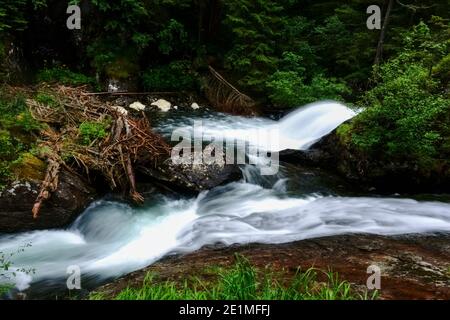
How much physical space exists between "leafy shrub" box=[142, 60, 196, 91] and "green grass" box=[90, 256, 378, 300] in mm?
11117

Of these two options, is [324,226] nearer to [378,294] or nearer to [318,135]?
[378,294]

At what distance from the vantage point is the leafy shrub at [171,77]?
47.9ft

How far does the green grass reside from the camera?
379 cm

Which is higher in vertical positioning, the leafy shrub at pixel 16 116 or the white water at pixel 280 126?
the leafy shrub at pixel 16 116

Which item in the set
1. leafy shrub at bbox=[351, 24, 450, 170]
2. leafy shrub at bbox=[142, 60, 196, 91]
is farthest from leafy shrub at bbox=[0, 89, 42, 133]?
leafy shrub at bbox=[351, 24, 450, 170]

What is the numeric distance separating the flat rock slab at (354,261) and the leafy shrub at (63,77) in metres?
9.10

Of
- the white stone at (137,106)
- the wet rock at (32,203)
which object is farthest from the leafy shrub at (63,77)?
the wet rock at (32,203)

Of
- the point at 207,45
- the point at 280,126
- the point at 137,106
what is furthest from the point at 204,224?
the point at 207,45

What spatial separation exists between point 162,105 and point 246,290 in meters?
10.8

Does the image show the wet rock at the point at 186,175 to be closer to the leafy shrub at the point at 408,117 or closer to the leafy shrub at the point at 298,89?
the leafy shrub at the point at 408,117

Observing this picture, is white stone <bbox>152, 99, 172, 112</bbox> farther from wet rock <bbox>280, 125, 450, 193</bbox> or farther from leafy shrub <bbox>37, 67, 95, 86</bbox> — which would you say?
wet rock <bbox>280, 125, 450, 193</bbox>

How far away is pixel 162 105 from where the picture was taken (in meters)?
13.9
